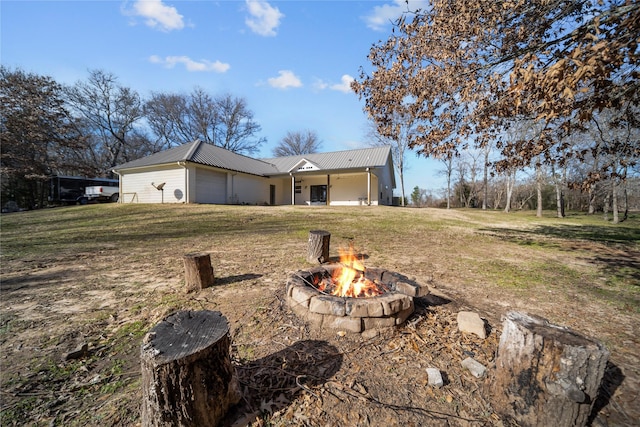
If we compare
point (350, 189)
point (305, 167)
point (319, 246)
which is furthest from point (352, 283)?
point (350, 189)

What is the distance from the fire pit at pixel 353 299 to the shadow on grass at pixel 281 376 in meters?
0.28

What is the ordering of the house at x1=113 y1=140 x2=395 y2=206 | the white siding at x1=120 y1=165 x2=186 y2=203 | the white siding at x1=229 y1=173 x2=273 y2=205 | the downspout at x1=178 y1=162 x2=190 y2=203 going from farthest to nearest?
the white siding at x1=229 y1=173 x2=273 y2=205 → the house at x1=113 y1=140 x2=395 y2=206 → the white siding at x1=120 y1=165 x2=186 y2=203 → the downspout at x1=178 y1=162 x2=190 y2=203

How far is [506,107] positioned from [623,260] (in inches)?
196

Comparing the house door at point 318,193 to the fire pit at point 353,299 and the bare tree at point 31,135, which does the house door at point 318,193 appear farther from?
the bare tree at point 31,135

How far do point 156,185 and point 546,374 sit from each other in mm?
21280

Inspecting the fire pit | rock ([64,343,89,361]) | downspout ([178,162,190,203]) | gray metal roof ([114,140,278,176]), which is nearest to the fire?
the fire pit

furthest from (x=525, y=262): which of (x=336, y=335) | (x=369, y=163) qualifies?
(x=369, y=163)

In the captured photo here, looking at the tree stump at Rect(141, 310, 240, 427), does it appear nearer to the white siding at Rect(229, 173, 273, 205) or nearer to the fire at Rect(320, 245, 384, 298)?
the fire at Rect(320, 245, 384, 298)

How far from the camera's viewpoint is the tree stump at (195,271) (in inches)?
144

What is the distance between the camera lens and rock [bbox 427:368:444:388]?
187 centimetres

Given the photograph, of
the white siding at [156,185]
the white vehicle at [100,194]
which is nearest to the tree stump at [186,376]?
the white siding at [156,185]

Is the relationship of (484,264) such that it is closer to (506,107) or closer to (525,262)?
(525,262)

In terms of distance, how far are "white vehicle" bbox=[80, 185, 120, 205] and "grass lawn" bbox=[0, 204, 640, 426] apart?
16.5 m

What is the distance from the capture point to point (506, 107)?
14.9 feet
